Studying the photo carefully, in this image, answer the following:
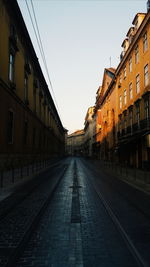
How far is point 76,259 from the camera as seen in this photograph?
376 centimetres

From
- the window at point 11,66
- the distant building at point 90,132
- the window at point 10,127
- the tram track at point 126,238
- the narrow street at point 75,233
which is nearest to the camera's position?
the tram track at point 126,238

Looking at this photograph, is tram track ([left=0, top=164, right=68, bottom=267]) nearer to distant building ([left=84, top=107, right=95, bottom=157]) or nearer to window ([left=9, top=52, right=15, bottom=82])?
window ([left=9, top=52, right=15, bottom=82])

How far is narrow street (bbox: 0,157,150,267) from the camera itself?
A: 3.78 metres

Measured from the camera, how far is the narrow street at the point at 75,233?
3.78m

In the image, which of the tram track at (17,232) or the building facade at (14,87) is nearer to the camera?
the tram track at (17,232)

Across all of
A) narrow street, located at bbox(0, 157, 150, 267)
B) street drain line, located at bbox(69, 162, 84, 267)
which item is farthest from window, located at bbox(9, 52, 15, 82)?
street drain line, located at bbox(69, 162, 84, 267)

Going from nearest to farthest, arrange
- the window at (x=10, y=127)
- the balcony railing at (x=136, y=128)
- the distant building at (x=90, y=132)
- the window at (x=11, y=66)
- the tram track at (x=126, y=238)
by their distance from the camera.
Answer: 1. the tram track at (x=126, y=238)
2. the window at (x=10, y=127)
3. the balcony railing at (x=136, y=128)
4. the window at (x=11, y=66)
5. the distant building at (x=90, y=132)

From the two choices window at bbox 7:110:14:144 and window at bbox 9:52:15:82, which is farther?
window at bbox 9:52:15:82

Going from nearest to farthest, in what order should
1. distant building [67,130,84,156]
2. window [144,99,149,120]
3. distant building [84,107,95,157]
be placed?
window [144,99,149,120], distant building [84,107,95,157], distant building [67,130,84,156]

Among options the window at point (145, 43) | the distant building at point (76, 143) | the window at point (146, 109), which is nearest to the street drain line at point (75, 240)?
the window at point (146, 109)

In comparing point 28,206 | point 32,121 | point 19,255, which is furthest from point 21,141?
point 19,255

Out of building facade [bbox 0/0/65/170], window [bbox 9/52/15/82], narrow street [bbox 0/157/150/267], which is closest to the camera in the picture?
narrow street [bbox 0/157/150/267]

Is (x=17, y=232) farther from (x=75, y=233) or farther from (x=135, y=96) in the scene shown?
(x=135, y=96)

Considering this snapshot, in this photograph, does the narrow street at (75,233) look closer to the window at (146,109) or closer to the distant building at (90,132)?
the window at (146,109)
